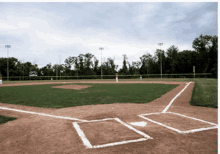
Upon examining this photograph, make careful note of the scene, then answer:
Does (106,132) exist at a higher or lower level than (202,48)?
lower

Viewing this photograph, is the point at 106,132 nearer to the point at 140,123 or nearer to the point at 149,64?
the point at 140,123

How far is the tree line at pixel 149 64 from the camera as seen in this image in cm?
5459

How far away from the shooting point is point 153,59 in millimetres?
70188

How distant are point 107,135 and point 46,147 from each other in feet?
4.14

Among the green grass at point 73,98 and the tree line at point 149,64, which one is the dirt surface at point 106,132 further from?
the tree line at point 149,64

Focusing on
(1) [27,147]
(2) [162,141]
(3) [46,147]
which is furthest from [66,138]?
(2) [162,141]

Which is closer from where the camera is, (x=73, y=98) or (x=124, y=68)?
(x=73, y=98)

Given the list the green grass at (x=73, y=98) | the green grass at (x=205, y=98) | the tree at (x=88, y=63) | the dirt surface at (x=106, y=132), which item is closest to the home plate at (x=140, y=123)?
the dirt surface at (x=106, y=132)

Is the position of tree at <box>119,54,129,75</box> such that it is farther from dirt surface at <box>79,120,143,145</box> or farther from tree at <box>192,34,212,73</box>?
dirt surface at <box>79,120,143,145</box>

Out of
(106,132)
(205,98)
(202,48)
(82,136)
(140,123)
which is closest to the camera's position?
(82,136)

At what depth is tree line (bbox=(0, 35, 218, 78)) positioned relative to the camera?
2149 inches

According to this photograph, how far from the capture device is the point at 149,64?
226 ft

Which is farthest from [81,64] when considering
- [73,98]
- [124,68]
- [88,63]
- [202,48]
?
[73,98]

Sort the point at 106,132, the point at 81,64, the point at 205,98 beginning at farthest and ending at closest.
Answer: the point at 81,64, the point at 205,98, the point at 106,132
